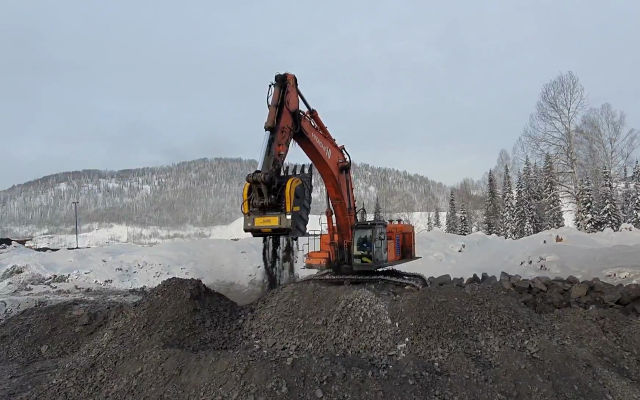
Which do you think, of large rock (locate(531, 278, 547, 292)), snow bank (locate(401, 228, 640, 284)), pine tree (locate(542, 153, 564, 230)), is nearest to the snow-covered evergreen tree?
pine tree (locate(542, 153, 564, 230))

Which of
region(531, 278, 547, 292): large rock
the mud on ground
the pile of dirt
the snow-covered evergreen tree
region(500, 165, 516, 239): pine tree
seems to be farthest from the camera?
region(500, 165, 516, 239): pine tree

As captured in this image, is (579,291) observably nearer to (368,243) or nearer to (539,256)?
(368,243)

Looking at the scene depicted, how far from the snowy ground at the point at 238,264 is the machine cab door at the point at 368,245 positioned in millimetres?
3564

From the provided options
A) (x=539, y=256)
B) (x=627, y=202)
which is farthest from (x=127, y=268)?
(x=627, y=202)

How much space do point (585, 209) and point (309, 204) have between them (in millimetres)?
30168

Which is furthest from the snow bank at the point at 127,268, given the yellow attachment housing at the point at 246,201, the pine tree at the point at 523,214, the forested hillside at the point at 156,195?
the forested hillside at the point at 156,195

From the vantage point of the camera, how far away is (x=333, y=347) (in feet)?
23.7

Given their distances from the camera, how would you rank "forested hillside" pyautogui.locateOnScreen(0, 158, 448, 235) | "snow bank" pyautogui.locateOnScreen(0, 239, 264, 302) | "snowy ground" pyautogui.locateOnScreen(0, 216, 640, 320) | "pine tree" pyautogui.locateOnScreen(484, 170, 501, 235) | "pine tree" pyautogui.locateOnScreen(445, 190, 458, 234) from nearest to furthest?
1. "snowy ground" pyautogui.locateOnScreen(0, 216, 640, 320)
2. "snow bank" pyautogui.locateOnScreen(0, 239, 264, 302)
3. "pine tree" pyautogui.locateOnScreen(484, 170, 501, 235)
4. "pine tree" pyautogui.locateOnScreen(445, 190, 458, 234)
5. "forested hillside" pyautogui.locateOnScreen(0, 158, 448, 235)

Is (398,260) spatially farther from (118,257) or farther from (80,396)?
(118,257)

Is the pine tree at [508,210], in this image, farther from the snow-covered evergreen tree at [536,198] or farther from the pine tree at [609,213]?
the pine tree at [609,213]

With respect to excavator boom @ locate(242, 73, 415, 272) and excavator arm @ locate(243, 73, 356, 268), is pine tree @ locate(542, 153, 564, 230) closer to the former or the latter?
excavator boom @ locate(242, 73, 415, 272)

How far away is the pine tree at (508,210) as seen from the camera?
47594mm

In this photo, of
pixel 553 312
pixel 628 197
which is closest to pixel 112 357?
pixel 553 312

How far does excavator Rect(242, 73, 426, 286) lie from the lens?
8602 mm
